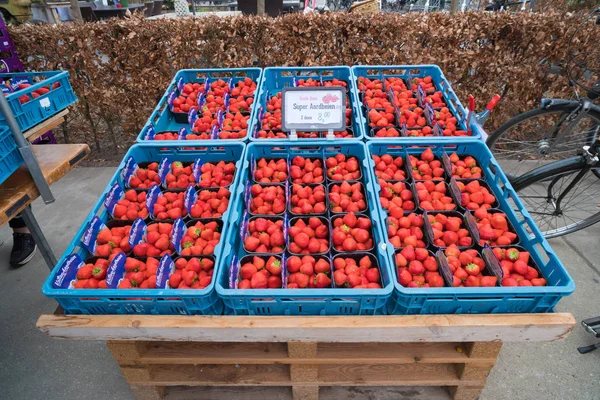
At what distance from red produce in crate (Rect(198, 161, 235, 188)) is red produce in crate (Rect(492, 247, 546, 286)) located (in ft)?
5.58

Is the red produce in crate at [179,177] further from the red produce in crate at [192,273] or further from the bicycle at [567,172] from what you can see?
the bicycle at [567,172]

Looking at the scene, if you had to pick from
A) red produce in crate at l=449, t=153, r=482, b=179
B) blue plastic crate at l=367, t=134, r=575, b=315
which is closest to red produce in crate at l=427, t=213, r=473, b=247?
blue plastic crate at l=367, t=134, r=575, b=315

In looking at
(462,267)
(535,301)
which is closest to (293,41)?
(462,267)

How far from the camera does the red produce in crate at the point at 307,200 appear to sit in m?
2.22

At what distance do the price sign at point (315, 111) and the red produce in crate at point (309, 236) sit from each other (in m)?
0.79

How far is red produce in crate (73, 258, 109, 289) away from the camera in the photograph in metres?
1.76

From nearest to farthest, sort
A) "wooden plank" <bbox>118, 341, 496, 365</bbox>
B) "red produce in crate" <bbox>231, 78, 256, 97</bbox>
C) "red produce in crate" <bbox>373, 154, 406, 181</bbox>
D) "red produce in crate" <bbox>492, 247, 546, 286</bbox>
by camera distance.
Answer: "red produce in crate" <bbox>492, 247, 546, 286</bbox>
"wooden plank" <bbox>118, 341, 496, 365</bbox>
"red produce in crate" <bbox>373, 154, 406, 181</bbox>
"red produce in crate" <bbox>231, 78, 256, 97</bbox>

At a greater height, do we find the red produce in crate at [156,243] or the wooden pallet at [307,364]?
the red produce in crate at [156,243]

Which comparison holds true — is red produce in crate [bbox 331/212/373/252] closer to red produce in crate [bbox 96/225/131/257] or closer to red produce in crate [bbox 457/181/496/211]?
red produce in crate [bbox 457/181/496/211]

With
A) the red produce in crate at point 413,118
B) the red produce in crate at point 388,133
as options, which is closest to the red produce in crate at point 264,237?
the red produce in crate at point 388,133

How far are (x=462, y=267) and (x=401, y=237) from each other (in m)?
0.34

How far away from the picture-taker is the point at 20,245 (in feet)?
11.1

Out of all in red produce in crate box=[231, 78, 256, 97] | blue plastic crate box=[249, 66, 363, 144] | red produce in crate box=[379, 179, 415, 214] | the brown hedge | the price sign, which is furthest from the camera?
the brown hedge

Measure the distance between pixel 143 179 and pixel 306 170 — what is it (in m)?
1.16
